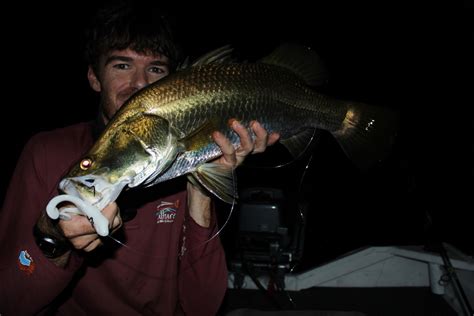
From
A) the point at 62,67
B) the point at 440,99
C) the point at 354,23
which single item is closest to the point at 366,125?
the point at 440,99

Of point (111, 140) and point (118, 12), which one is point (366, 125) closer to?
point (111, 140)

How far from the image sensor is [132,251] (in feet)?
7.29

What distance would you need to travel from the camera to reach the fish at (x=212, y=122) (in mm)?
1405

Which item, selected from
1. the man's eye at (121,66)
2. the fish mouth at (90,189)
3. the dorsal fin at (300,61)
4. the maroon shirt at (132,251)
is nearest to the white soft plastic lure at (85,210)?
the fish mouth at (90,189)

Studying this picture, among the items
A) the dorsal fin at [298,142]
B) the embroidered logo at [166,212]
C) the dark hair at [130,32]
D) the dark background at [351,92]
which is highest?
the dark hair at [130,32]

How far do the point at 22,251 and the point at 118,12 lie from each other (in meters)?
1.61

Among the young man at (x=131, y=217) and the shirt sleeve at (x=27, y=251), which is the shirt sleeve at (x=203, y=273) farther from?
the shirt sleeve at (x=27, y=251)

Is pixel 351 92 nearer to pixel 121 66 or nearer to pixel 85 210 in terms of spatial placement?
pixel 121 66

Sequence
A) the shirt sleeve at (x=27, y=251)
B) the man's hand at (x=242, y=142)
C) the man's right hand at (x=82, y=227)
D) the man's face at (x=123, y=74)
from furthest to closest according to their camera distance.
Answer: the man's face at (x=123, y=74), the man's hand at (x=242, y=142), the shirt sleeve at (x=27, y=251), the man's right hand at (x=82, y=227)

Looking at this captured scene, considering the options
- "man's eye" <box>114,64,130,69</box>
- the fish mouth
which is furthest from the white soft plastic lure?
"man's eye" <box>114,64,130,69</box>

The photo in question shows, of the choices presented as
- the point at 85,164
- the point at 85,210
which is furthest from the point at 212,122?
the point at 85,210

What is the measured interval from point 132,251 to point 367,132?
1.73 m

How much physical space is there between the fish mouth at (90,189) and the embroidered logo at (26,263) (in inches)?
22.2

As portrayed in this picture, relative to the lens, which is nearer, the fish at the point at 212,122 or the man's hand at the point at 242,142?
the fish at the point at 212,122
